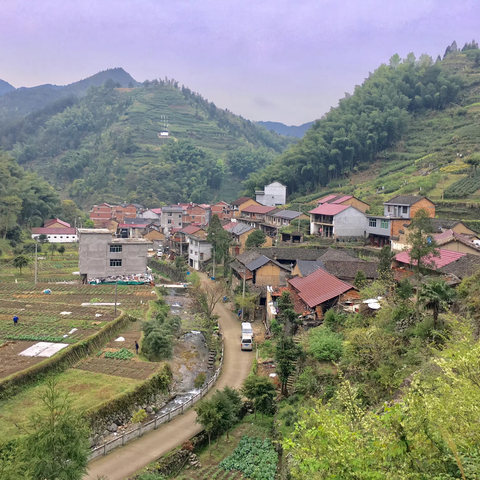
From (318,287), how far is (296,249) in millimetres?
12916

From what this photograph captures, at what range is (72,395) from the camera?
1645cm

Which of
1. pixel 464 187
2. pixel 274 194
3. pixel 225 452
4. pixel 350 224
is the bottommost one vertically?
pixel 225 452

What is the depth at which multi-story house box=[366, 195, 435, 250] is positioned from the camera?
36219mm

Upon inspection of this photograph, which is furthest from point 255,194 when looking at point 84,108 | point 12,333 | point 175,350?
point 84,108

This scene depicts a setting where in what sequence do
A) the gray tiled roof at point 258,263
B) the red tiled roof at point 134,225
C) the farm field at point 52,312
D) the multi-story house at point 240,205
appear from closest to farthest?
the farm field at point 52,312 < the gray tiled roof at point 258,263 < the multi-story house at point 240,205 < the red tiled roof at point 134,225

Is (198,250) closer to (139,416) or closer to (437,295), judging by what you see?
(139,416)

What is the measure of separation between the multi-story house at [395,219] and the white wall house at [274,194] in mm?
24131

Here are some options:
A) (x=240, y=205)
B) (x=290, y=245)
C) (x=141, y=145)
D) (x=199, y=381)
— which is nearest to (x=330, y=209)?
(x=290, y=245)

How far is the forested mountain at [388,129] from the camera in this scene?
213 feet

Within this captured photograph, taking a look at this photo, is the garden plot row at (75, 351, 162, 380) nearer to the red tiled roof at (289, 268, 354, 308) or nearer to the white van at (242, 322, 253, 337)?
the white van at (242, 322, 253, 337)

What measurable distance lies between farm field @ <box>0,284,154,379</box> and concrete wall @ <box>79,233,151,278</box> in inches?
94.6

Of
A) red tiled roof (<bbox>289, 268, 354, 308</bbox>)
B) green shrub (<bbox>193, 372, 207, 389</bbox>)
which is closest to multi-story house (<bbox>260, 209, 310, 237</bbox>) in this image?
red tiled roof (<bbox>289, 268, 354, 308</bbox>)

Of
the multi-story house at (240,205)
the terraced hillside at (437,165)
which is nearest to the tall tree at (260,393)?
the terraced hillside at (437,165)

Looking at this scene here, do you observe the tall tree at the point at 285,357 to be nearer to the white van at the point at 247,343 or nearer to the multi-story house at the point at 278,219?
the white van at the point at 247,343
